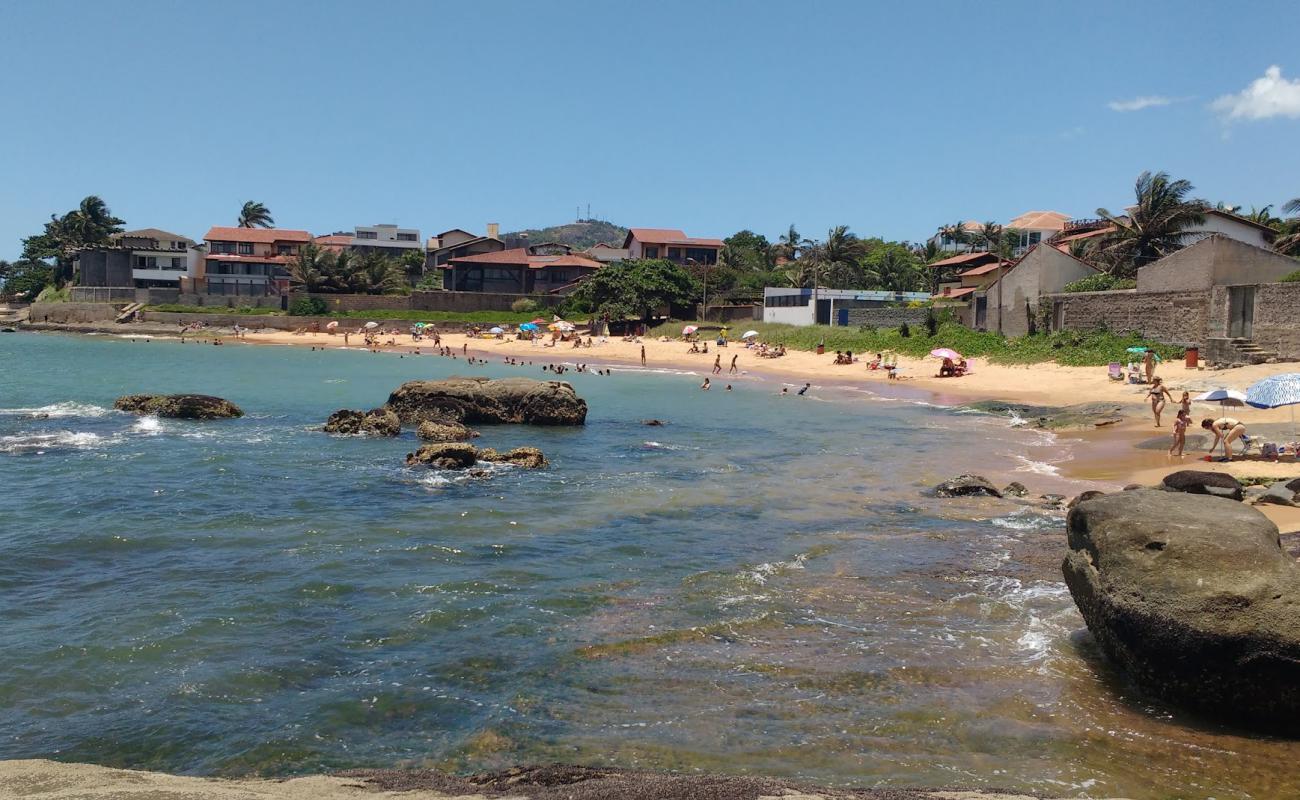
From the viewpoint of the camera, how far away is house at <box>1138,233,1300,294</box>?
126 ft

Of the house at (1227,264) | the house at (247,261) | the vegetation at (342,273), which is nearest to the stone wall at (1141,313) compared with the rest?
the house at (1227,264)

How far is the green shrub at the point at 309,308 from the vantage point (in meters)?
85.6

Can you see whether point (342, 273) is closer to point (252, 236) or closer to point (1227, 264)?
point (252, 236)

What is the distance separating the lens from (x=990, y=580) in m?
12.4

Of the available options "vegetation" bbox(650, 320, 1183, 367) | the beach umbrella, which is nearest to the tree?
"vegetation" bbox(650, 320, 1183, 367)

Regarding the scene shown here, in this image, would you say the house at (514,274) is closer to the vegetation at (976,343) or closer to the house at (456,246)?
the house at (456,246)

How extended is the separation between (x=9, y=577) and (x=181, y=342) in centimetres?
7153

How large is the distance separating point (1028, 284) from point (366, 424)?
36.1m

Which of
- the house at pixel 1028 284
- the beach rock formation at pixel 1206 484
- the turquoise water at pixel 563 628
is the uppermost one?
the house at pixel 1028 284

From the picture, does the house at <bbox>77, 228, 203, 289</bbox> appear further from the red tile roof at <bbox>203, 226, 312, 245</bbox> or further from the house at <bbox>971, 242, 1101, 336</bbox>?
the house at <bbox>971, 242, 1101, 336</bbox>

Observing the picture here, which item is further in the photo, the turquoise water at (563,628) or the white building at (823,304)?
the white building at (823,304)

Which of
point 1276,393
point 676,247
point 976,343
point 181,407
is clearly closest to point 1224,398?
point 1276,393

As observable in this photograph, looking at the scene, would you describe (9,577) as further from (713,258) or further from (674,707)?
(713,258)

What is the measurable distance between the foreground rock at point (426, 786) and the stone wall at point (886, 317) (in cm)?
5173
